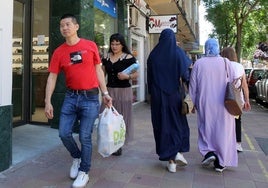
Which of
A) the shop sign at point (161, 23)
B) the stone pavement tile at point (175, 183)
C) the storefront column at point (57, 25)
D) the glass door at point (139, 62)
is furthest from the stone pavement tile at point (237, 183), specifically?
the glass door at point (139, 62)

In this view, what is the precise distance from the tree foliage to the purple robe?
18105 millimetres

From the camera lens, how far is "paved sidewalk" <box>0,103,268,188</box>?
4.23m

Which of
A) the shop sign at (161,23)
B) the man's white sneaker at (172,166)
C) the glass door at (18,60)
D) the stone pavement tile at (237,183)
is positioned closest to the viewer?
the stone pavement tile at (237,183)

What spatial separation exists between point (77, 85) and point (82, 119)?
39 cm

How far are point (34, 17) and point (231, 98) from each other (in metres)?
4.91

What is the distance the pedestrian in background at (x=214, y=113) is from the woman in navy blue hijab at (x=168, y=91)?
303mm

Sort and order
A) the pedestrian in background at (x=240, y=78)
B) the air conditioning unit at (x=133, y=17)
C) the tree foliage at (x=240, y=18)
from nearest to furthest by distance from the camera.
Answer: the pedestrian in background at (x=240, y=78), the air conditioning unit at (x=133, y=17), the tree foliage at (x=240, y=18)

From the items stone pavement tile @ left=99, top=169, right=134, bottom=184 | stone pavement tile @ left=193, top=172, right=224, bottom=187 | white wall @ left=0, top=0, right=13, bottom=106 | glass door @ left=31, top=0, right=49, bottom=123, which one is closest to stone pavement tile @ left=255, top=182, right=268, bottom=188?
stone pavement tile @ left=193, top=172, right=224, bottom=187

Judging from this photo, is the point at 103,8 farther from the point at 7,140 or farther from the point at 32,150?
the point at 7,140

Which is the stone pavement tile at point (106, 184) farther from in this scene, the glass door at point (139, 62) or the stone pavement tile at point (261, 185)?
the glass door at point (139, 62)

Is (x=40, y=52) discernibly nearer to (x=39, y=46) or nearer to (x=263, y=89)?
(x=39, y=46)

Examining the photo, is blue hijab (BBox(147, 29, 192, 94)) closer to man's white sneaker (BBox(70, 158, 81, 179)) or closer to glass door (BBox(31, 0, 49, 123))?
man's white sneaker (BBox(70, 158, 81, 179))

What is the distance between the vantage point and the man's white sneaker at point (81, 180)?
3.99 m

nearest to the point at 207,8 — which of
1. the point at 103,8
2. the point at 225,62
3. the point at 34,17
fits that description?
the point at 103,8
